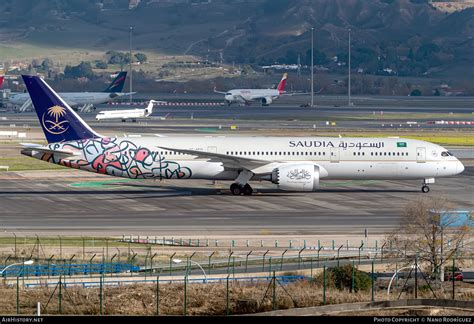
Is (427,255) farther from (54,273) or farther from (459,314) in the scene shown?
(54,273)

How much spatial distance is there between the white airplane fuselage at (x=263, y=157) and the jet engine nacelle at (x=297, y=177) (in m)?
0.12

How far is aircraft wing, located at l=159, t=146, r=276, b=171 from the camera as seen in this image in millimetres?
76438

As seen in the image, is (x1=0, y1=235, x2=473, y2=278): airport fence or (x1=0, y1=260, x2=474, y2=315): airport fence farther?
(x1=0, y1=235, x2=473, y2=278): airport fence

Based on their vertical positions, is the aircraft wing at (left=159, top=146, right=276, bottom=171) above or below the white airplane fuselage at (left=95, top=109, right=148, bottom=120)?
below

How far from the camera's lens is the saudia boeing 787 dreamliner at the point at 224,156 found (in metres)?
76.5

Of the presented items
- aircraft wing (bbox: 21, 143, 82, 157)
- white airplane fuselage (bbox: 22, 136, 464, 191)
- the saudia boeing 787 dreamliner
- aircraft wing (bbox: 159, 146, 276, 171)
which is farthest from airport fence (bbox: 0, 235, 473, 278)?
white airplane fuselage (bbox: 22, 136, 464, 191)

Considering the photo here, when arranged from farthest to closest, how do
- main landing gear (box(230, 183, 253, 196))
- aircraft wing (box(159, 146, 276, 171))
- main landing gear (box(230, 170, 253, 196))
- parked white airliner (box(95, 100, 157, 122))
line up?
parked white airliner (box(95, 100, 157, 122)) → main landing gear (box(230, 183, 253, 196)) → main landing gear (box(230, 170, 253, 196)) → aircraft wing (box(159, 146, 276, 171))

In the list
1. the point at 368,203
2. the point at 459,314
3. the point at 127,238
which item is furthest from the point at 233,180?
the point at 459,314

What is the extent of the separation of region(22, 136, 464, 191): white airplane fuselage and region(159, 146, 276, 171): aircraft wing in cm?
17

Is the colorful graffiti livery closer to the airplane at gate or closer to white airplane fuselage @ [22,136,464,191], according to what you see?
white airplane fuselage @ [22,136,464,191]

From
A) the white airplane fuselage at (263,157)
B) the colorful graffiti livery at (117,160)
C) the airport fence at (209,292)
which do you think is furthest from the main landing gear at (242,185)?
the airport fence at (209,292)

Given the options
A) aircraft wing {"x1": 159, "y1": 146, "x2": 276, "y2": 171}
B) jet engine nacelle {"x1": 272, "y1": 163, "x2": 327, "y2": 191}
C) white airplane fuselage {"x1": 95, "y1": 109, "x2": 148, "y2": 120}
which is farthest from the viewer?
white airplane fuselage {"x1": 95, "y1": 109, "x2": 148, "y2": 120}

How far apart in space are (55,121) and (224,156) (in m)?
12.3

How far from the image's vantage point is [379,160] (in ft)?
257
